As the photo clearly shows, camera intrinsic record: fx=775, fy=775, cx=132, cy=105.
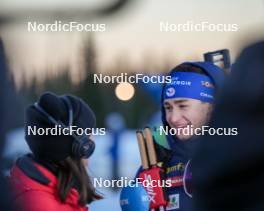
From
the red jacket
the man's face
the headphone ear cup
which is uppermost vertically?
the man's face

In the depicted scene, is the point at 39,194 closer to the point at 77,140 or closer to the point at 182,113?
the point at 77,140

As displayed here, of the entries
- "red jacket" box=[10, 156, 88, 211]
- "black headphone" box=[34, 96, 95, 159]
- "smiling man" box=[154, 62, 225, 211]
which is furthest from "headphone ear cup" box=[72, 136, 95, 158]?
"smiling man" box=[154, 62, 225, 211]

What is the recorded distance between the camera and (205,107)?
10.2 ft

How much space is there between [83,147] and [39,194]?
276 millimetres

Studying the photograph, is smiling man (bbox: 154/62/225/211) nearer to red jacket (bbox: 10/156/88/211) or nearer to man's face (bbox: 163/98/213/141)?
man's face (bbox: 163/98/213/141)

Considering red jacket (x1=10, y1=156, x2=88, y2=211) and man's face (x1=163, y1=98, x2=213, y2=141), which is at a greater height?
man's face (x1=163, y1=98, x2=213, y2=141)

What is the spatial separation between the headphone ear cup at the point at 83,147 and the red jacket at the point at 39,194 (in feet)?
0.47

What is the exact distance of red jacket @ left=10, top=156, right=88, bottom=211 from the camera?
10.5ft

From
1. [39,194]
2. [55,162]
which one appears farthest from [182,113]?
[39,194]

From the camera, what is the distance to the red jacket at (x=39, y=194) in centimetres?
321

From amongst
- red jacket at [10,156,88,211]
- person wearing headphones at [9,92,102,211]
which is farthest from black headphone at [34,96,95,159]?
red jacket at [10,156,88,211]

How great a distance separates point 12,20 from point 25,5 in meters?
0.08

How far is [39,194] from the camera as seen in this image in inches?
127

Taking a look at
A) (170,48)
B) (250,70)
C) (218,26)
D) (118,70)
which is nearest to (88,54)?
(118,70)
